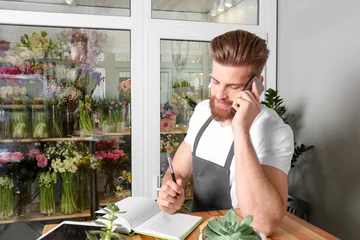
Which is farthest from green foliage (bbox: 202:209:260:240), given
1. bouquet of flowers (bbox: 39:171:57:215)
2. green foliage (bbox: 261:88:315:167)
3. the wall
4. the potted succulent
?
bouquet of flowers (bbox: 39:171:57:215)

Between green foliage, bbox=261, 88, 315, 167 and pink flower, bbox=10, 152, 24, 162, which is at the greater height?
green foliage, bbox=261, 88, 315, 167

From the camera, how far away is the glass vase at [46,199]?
263cm

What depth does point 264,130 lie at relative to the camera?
144cm

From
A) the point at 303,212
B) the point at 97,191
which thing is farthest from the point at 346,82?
the point at 97,191

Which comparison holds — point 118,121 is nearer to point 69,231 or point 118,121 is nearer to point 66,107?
point 66,107

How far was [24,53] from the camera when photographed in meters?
2.56

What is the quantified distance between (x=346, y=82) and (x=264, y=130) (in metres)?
1.05

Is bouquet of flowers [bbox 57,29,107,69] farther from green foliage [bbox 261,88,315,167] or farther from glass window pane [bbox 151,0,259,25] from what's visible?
green foliage [bbox 261,88,315,167]

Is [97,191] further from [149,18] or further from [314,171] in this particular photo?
[314,171]

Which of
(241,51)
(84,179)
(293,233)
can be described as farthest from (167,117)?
(293,233)

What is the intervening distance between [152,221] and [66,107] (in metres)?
1.71

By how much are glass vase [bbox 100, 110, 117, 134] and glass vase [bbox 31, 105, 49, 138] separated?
16.4 inches

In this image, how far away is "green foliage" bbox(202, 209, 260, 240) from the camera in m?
0.72

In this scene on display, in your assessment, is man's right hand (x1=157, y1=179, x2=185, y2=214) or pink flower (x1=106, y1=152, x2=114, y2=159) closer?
man's right hand (x1=157, y1=179, x2=185, y2=214)
